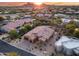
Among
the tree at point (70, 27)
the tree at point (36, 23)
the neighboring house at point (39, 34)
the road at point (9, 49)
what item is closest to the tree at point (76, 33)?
the tree at point (70, 27)

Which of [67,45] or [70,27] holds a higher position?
[70,27]

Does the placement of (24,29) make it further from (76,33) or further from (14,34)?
(76,33)


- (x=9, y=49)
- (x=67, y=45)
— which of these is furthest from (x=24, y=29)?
(x=67, y=45)

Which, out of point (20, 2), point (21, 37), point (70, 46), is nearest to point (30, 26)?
point (21, 37)

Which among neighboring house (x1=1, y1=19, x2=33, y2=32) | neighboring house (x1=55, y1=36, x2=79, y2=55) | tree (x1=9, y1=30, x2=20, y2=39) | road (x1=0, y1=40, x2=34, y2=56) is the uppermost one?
neighboring house (x1=1, y1=19, x2=33, y2=32)

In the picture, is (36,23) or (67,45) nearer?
(67,45)

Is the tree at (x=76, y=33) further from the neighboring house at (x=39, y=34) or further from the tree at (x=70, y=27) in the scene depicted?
the neighboring house at (x=39, y=34)

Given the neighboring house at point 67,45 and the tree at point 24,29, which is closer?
the neighboring house at point 67,45

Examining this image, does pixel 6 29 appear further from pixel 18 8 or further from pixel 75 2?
A: pixel 75 2

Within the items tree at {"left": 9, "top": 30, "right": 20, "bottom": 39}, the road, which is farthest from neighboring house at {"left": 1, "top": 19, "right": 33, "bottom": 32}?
the road

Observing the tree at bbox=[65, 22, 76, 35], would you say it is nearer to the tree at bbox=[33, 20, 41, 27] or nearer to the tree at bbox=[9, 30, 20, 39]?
the tree at bbox=[33, 20, 41, 27]
